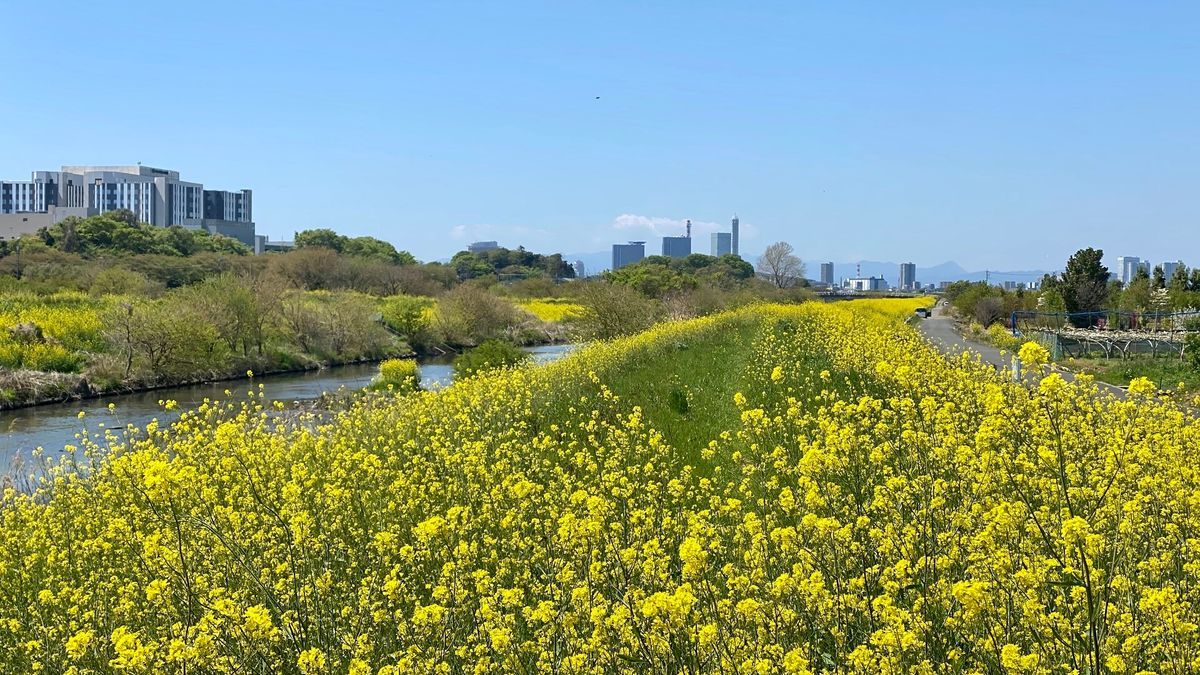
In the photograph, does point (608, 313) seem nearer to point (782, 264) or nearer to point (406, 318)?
point (406, 318)

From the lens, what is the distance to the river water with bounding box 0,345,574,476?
18062 mm

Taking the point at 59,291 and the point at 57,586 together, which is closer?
the point at 57,586

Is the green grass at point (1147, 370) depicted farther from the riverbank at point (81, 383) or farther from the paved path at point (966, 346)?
the riverbank at point (81, 383)

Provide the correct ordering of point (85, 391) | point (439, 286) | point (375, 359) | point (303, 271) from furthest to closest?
1. point (439, 286)
2. point (303, 271)
3. point (375, 359)
4. point (85, 391)

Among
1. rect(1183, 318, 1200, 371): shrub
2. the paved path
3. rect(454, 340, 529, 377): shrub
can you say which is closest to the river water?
rect(454, 340, 529, 377): shrub

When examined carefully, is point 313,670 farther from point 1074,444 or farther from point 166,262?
point 166,262

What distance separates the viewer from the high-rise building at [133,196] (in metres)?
143

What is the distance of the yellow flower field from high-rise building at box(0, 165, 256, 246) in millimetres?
139181

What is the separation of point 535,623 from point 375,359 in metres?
36.3

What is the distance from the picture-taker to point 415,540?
5.04m

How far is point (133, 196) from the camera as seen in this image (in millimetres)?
143750

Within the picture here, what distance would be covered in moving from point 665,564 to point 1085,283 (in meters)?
45.3

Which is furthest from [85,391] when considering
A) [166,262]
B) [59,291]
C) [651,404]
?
[166,262]

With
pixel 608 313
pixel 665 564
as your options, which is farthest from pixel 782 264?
pixel 665 564
